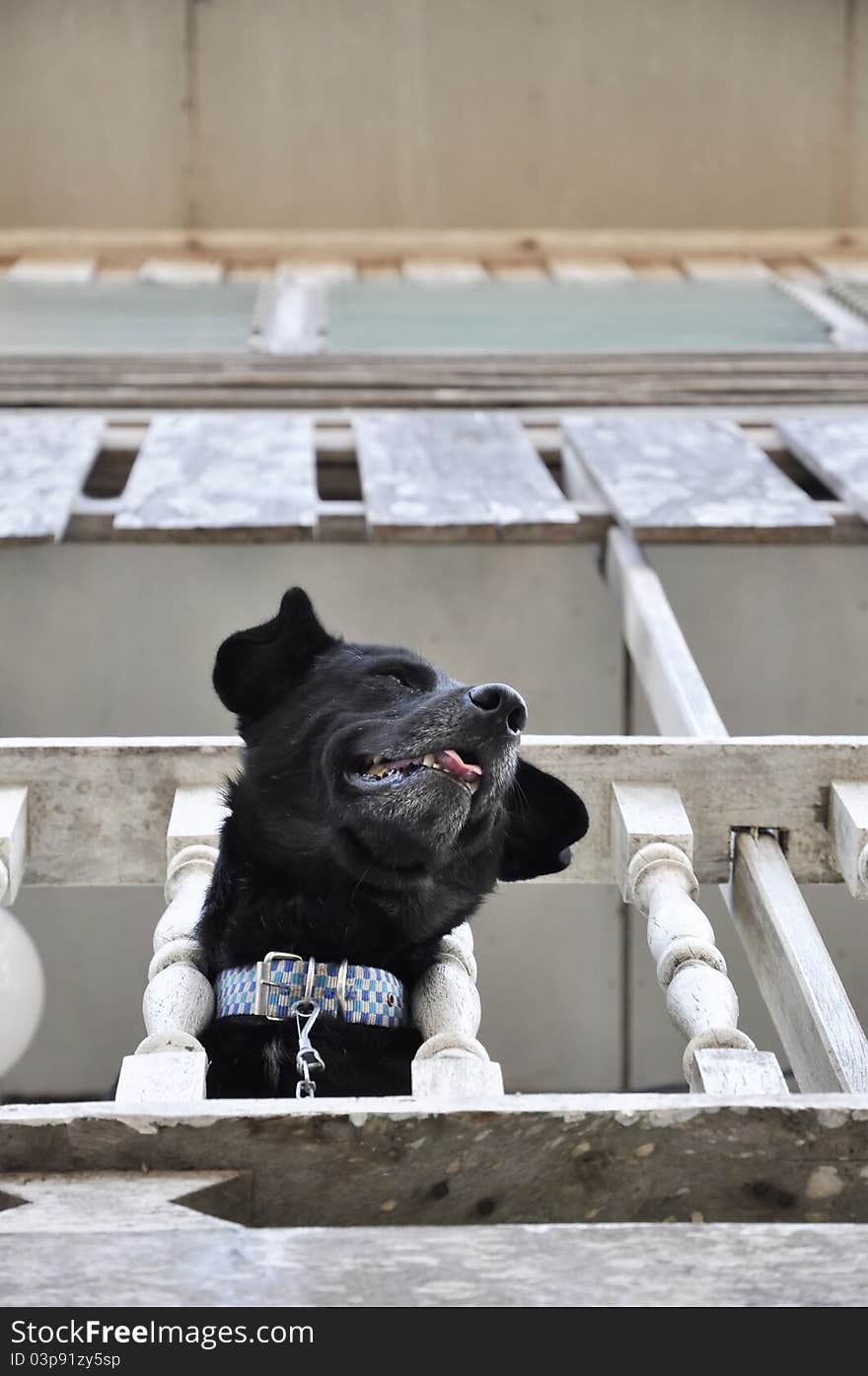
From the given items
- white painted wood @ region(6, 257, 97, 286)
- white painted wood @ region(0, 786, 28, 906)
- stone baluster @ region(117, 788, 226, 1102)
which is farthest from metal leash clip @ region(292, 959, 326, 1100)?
white painted wood @ region(6, 257, 97, 286)

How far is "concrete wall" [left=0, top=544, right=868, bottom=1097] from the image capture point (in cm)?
483

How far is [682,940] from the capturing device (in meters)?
2.41

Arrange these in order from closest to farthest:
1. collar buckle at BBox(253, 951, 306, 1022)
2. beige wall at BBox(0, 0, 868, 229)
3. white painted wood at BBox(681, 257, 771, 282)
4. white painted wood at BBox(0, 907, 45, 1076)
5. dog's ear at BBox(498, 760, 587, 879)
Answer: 1. collar buckle at BBox(253, 951, 306, 1022)
2. dog's ear at BBox(498, 760, 587, 879)
3. white painted wood at BBox(0, 907, 45, 1076)
4. white painted wood at BBox(681, 257, 771, 282)
5. beige wall at BBox(0, 0, 868, 229)

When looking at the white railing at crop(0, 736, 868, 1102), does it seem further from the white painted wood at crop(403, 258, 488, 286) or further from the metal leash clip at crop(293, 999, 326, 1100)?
the white painted wood at crop(403, 258, 488, 286)

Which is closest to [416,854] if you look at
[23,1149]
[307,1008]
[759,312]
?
[307,1008]

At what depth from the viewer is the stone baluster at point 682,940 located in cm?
207

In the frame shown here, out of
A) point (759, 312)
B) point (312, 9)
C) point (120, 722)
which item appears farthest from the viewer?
point (312, 9)

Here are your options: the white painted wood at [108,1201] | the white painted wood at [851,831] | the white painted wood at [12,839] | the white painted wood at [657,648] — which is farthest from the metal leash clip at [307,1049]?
the white painted wood at [657,648]

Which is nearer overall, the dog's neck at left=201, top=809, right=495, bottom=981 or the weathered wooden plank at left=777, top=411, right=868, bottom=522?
the dog's neck at left=201, top=809, right=495, bottom=981

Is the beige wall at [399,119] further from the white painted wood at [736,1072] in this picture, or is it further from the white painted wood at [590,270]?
the white painted wood at [736,1072]
